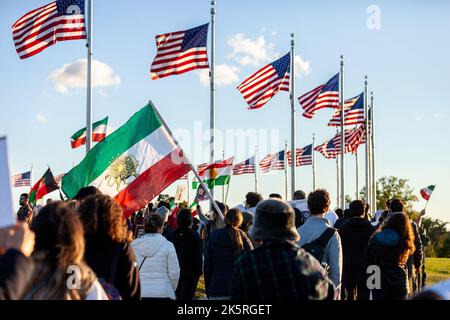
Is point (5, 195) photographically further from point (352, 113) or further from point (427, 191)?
point (352, 113)

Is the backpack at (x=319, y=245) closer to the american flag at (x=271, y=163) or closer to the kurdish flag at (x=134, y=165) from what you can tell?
the kurdish flag at (x=134, y=165)

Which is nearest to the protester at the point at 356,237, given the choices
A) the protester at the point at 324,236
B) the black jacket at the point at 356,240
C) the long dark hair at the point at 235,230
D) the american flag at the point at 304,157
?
the black jacket at the point at 356,240

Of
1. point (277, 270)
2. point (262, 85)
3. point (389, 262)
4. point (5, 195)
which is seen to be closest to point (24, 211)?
point (389, 262)

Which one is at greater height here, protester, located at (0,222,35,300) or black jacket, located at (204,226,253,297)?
protester, located at (0,222,35,300)

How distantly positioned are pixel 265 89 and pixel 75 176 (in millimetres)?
13712

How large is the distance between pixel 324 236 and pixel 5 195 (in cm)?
454

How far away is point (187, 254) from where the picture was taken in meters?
10.5

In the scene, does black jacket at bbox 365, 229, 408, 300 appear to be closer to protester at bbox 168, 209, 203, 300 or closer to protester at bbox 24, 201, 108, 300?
protester at bbox 168, 209, 203, 300

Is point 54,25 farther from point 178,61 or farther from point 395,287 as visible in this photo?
point 395,287

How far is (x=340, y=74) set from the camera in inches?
1237

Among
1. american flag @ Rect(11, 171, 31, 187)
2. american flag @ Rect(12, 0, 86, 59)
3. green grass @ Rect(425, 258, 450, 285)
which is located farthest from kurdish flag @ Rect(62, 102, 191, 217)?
american flag @ Rect(11, 171, 31, 187)

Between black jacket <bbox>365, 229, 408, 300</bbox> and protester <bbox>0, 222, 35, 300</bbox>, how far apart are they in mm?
5591

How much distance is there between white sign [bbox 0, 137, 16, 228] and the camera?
368 cm
